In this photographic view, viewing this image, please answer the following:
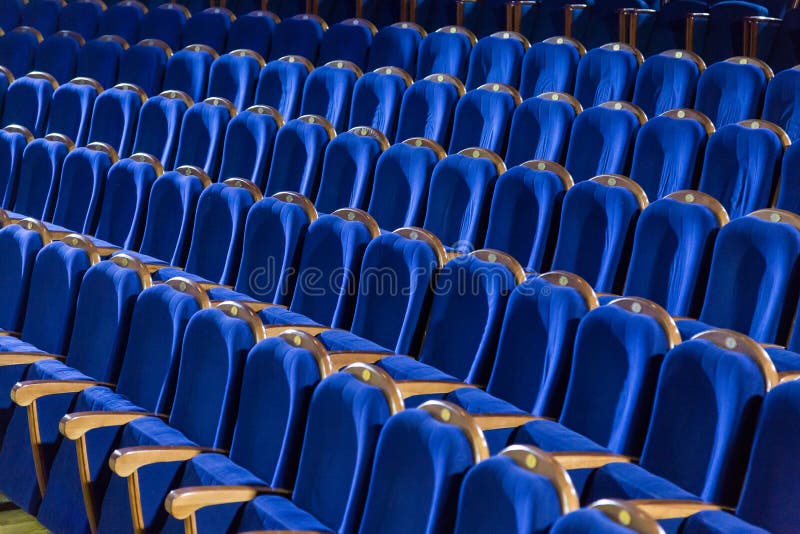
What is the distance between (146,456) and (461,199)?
0.94 feet

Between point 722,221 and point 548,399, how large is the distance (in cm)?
14

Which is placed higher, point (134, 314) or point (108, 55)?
point (108, 55)

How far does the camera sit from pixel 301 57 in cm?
87

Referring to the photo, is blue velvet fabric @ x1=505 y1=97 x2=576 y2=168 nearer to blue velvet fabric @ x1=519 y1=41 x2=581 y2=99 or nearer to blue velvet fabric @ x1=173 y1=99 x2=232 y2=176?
blue velvet fabric @ x1=519 y1=41 x2=581 y2=99

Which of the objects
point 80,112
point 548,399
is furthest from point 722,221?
point 80,112

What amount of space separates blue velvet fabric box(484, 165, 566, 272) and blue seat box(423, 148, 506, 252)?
0.02 m

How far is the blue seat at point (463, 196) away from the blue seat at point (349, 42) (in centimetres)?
31

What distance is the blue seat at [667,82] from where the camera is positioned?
28.1 inches

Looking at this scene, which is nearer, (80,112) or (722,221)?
(722,221)

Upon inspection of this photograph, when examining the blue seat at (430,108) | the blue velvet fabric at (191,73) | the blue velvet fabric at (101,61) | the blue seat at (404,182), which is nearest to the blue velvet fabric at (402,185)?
the blue seat at (404,182)

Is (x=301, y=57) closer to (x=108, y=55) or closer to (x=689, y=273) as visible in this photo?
(x=108, y=55)

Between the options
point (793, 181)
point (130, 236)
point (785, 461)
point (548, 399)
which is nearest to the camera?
point (785, 461)

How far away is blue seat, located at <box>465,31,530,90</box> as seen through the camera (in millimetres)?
813

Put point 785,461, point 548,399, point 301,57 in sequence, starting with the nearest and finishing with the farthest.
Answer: point 785,461 < point 548,399 < point 301,57
